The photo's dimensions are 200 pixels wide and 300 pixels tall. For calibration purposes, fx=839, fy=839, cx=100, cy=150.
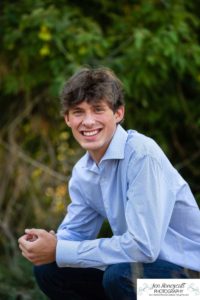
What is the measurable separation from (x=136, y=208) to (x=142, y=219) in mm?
49

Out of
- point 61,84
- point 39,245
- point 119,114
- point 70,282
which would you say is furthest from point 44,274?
point 61,84

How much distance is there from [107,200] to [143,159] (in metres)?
0.29

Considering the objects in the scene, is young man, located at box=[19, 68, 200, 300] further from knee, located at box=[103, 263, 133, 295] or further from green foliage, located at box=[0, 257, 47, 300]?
green foliage, located at box=[0, 257, 47, 300]

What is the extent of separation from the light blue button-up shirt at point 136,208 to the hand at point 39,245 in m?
0.05

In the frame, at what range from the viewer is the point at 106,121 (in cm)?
325

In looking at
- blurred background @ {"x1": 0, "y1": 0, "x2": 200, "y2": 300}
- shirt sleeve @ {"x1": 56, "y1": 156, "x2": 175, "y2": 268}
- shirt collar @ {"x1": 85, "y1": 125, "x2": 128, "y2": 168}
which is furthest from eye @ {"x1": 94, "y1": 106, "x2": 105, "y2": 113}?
blurred background @ {"x1": 0, "y1": 0, "x2": 200, "y2": 300}

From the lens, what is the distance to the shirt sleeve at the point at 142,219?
3061 mm

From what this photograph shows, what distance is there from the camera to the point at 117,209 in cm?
329

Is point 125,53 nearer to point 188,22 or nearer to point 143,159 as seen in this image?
point 188,22

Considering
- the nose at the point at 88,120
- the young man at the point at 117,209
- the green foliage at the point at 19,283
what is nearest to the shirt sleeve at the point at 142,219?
the young man at the point at 117,209

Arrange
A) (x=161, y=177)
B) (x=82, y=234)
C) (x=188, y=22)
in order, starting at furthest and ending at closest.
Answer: (x=188, y=22) → (x=82, y=234) → (x=161, y=177)

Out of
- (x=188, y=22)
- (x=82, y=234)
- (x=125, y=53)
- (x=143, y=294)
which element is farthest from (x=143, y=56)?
(x=143, y=294)

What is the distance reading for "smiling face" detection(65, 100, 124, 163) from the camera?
324 cm

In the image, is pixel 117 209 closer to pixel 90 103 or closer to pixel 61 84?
pixel 90 103
